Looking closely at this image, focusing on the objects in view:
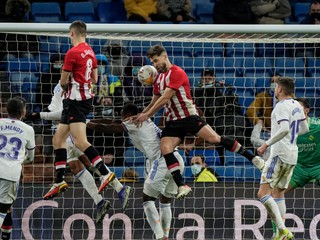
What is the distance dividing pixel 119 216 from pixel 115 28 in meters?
2.44

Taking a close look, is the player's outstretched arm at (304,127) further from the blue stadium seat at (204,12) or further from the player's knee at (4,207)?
the blue stadium seat at (204,12)

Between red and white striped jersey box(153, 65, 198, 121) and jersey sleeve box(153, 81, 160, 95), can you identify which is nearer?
Result: red and white striped jersey box(153, 65, 198, 121)

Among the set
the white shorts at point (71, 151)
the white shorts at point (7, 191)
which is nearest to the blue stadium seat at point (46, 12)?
the white shorts at point (71, 151)

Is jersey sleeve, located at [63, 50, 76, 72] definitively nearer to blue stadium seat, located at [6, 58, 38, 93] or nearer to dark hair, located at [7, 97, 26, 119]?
dark hair, located at [7, 97, 26, 119]

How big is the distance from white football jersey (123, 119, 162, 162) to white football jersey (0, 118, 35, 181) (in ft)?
4.77

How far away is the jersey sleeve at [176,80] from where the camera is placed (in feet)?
42.9

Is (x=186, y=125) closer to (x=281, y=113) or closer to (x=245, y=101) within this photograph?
(x=281, y=113)

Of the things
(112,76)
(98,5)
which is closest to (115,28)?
(112,76)

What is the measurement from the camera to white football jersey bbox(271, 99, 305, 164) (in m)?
12.9

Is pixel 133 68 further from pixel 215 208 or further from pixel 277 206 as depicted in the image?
pixel 277 206

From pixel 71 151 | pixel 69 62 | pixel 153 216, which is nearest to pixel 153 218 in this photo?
pixel 153 216

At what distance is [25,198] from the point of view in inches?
565

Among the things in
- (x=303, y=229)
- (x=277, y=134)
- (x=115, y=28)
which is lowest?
(x=303, y=229)

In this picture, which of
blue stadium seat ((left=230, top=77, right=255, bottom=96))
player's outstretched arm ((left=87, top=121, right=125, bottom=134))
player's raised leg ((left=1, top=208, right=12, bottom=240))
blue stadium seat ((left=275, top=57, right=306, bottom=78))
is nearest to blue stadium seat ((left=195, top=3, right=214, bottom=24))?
blue stadium seat ((left=275, top=57, right=306, bottom=78))
